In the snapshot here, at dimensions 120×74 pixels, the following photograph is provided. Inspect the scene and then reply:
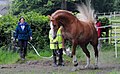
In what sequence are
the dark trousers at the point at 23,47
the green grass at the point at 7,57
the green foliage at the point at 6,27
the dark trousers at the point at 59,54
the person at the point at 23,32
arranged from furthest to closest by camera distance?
1. the green foliage at the point at 6,27
2. the green grass at the point at 7,57
3. the dark trousers at the point at 23,47
4. the person at the point at 23,32
5. the dark trousers at the point at 59,54

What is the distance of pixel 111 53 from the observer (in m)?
20.2

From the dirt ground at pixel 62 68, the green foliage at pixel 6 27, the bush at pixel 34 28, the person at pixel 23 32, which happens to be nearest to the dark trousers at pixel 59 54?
the dirt ground at pixel 62 68

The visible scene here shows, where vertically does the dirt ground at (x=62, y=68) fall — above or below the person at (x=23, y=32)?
below

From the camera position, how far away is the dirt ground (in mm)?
12977

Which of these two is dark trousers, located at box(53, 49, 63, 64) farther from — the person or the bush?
the bush

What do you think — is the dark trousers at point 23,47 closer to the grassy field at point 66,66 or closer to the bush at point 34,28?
the grassy field at point 66,66

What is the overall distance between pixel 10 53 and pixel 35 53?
119cm

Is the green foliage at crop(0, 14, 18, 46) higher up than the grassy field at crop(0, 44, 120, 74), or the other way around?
the green foliage at crop(0, 14, 18, 46)

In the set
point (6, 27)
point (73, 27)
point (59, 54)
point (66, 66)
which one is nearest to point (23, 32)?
point (59, 54)

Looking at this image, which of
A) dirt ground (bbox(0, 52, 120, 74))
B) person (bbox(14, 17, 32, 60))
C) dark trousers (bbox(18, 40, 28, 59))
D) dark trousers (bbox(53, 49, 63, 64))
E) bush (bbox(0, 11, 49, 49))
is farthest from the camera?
bush (bbox(0, 11, 49, 49))

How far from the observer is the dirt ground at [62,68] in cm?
1298

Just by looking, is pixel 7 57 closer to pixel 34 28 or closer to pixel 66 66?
pixel 34 28

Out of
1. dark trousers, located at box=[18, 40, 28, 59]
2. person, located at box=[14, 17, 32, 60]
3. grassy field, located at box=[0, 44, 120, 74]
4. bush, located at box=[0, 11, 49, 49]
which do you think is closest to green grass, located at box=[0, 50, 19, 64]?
grassy field, located at box=[0, 44, 120, 74]

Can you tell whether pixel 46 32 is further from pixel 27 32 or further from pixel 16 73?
pixel 16 73
